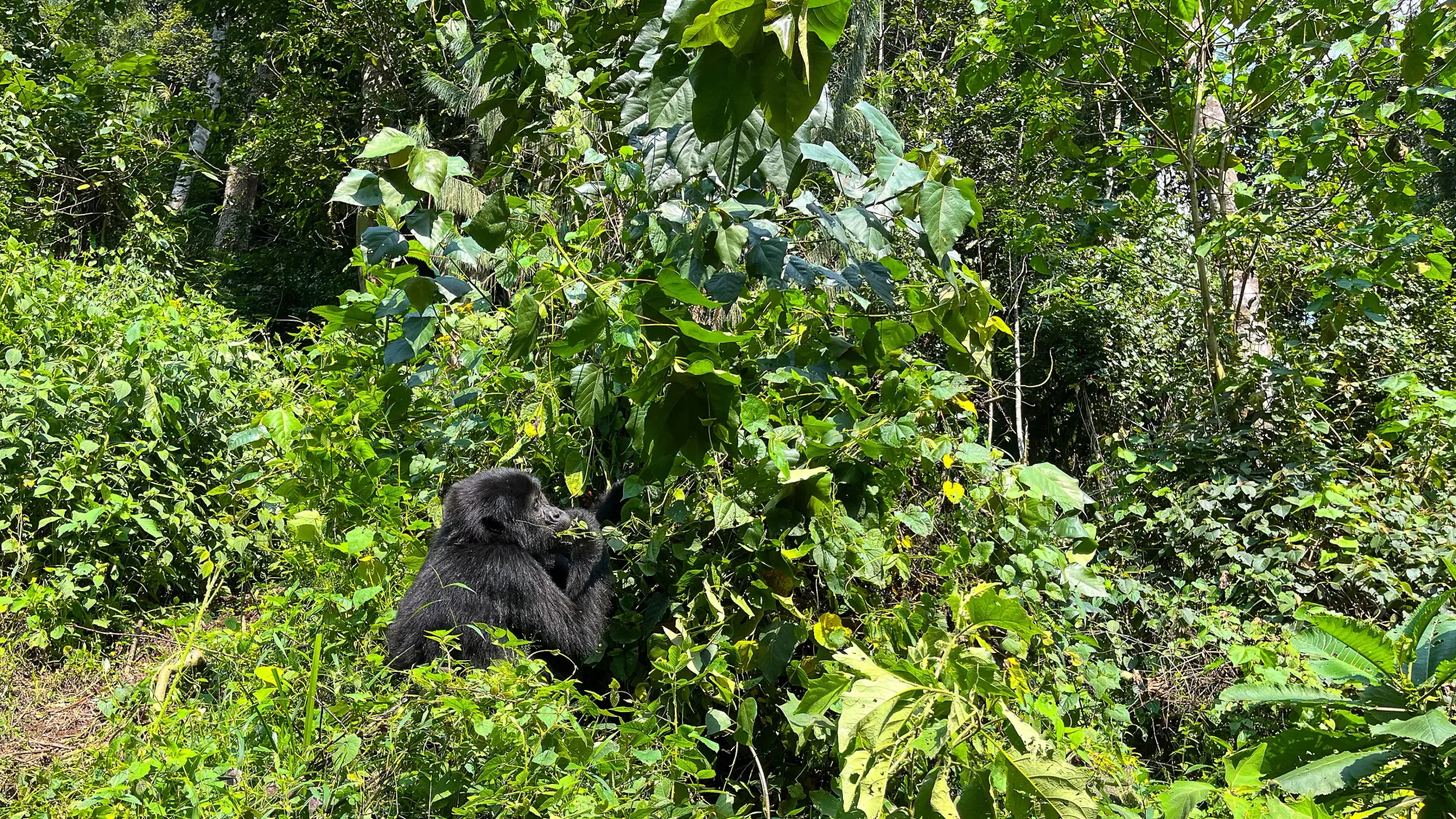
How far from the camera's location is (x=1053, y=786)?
4.51 feet

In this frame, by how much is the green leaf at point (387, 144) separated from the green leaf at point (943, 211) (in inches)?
34.7

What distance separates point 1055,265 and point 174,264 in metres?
7.74

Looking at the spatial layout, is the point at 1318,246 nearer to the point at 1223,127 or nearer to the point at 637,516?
the point at 1223,127

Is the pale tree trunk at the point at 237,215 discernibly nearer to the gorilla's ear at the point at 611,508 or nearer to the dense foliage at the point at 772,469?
the dense foliage at the point at 772,469

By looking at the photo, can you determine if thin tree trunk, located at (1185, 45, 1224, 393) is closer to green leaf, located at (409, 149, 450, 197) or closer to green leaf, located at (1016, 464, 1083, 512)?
green leaf, located at (1016, 464, 1083, 512)

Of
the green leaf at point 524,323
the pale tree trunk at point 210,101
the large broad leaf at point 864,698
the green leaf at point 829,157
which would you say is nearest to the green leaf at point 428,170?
the green leaf at point 524,323

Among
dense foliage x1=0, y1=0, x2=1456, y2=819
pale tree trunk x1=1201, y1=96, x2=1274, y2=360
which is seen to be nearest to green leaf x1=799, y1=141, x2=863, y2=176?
dense foliage x1=0, y1=0, x2=1456, y2=819

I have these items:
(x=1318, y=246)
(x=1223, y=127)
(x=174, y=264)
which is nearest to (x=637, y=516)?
(x=1223, y=127)

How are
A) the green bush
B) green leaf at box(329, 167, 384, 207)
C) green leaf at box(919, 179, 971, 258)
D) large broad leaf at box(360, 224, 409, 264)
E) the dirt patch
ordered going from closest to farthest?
1. green leaf at box(919, 179, 971, 258)
2. green leaf at box(329, 167, 384, 207)
3. large broad leaf at box(360, 224, 409, 264)
4. the dirt patch
5. the green bush

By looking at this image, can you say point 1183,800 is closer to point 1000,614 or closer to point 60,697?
point 1000,614

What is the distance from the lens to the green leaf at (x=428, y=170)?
153cm

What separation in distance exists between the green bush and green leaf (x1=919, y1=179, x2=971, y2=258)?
10.1ft

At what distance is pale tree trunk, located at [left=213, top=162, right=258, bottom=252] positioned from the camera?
460 inches

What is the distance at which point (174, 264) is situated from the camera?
26.9 feet
